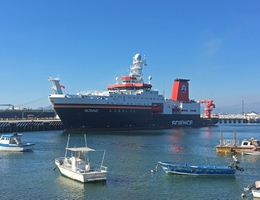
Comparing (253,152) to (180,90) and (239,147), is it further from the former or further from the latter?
(180,90)

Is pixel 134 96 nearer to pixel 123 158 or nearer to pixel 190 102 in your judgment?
pixel 190 102

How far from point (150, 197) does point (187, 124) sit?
→ 6094cm

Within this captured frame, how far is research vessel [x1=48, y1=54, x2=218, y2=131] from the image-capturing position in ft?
184

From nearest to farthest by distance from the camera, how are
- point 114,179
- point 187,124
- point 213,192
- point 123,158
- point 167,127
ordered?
point 213,192, point 114,179, point 123,158, point 167,127, point 187,124

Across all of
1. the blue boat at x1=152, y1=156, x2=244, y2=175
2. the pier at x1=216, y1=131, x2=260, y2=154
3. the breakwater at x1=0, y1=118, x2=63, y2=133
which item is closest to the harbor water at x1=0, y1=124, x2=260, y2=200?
the blue boat at x1=152, y1=156, x2=244, y2=175

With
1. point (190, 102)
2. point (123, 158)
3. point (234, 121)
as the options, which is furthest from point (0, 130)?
point (234, 121)

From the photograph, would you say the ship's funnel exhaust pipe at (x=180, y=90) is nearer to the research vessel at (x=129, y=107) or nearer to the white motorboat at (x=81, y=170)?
the research vessel at (x=129, y=107)

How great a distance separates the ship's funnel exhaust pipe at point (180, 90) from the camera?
77.9m

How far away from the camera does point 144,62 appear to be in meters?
72.0

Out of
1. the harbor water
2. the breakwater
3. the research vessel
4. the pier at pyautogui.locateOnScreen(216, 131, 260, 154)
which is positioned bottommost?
the harbor water

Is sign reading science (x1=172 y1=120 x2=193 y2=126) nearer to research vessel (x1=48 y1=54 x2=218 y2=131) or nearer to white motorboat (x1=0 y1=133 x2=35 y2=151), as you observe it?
research vessel (x1=48 y1=54 x2=218 y2=131)

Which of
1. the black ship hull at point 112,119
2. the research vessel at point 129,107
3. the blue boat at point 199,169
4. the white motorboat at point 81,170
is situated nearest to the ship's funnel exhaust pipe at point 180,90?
the research vessel at point 129,107

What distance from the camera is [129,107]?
204 feet

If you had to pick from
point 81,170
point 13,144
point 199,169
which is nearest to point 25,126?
point 13,144
